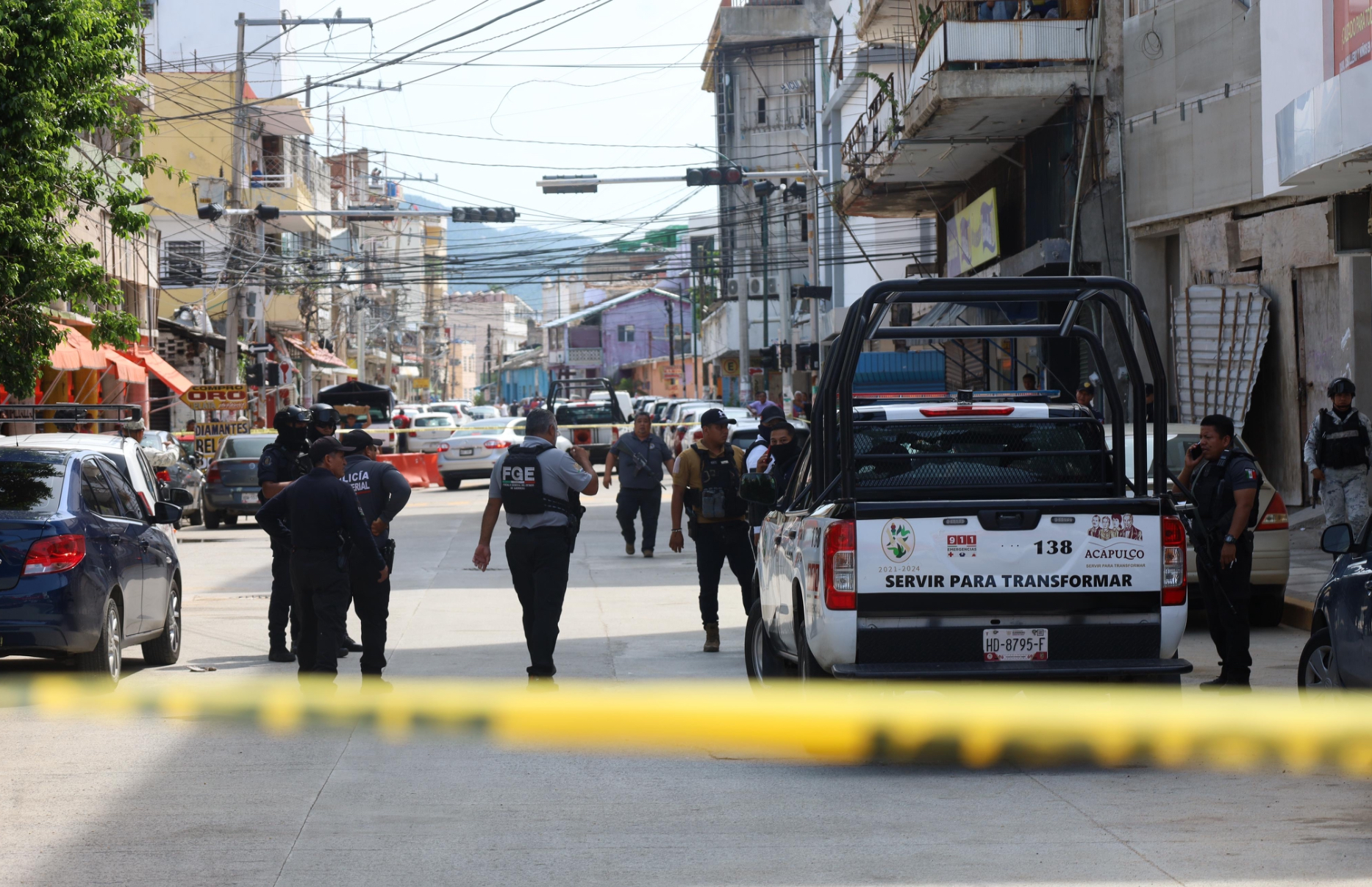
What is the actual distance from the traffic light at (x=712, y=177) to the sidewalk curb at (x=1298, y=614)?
1685cm

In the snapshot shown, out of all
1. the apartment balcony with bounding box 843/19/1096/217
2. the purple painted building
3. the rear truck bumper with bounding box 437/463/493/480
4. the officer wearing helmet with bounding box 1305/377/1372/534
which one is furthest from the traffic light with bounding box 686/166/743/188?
the purple painted building

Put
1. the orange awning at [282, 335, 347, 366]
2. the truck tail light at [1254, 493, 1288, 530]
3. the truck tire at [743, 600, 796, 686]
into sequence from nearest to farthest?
the truck tire at [743, 600, 796, 686]
the truck tail light at [1254, 493, 1288, 530]
the orange awning at [282, 335, 347, 366]

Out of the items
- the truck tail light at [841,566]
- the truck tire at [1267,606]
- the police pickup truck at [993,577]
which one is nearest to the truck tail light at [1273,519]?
the truck tire at [1267,606]

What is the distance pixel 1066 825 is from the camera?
21.7ft

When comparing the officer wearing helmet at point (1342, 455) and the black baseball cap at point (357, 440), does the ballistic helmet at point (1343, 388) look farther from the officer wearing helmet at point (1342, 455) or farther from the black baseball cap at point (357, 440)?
the black baseball cap at point (357, 440)

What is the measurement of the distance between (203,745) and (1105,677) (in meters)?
4.72

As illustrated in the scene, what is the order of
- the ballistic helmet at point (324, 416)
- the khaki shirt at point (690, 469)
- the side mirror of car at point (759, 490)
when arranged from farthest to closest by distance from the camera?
the khaki shirt at point (690, 469) < the ballistic helmet at point (324, 416) < the side mirror of car at point (759, 490)

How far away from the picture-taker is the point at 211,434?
113 feet

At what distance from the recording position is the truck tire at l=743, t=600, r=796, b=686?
973 cm

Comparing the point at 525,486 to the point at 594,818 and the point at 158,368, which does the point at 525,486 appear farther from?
the point at 158,368

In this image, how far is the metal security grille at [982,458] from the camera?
900 cm

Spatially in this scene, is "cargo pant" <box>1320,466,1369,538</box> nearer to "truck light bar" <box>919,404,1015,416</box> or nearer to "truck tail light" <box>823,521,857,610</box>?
"truck light bar" <box>919,404,1015,416</box>

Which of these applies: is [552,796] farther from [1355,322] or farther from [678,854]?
[1355,322]

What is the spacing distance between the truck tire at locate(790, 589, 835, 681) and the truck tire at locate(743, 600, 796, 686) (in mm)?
1121
